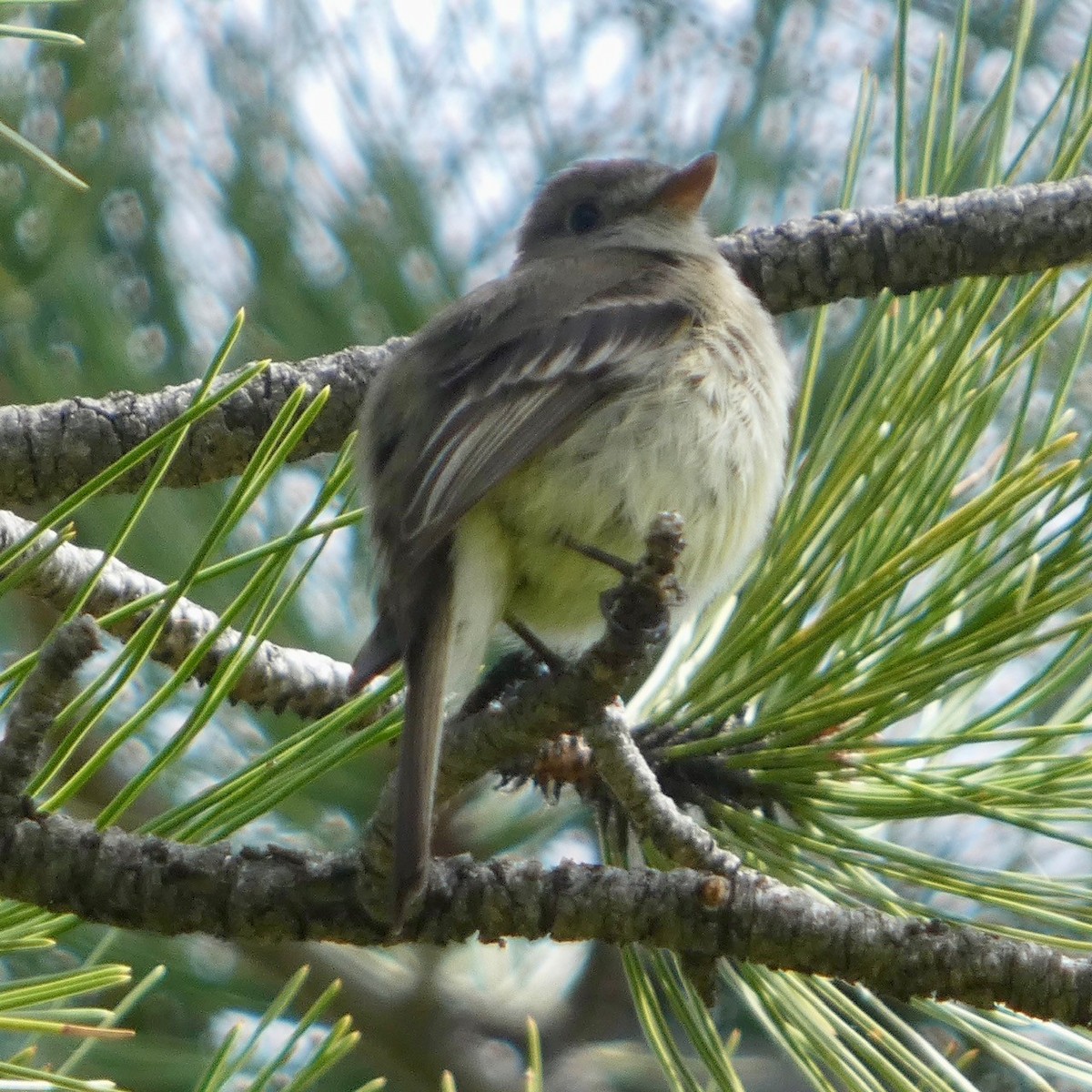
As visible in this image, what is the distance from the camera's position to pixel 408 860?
1.08m

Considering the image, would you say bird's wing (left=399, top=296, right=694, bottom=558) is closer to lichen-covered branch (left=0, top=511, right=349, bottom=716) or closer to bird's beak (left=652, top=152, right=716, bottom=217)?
lichen-covered branch (left=0, top=511, right=349, bottom=716)

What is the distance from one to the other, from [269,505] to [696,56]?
3.42 feet

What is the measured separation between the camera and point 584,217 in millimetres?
2520

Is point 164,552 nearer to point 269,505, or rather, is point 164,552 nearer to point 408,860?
point 269,505

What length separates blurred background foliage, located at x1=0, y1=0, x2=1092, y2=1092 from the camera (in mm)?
2098

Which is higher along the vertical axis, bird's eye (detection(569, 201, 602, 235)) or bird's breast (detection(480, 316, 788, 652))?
bird's eye (detection(569, 201, 602, 235))

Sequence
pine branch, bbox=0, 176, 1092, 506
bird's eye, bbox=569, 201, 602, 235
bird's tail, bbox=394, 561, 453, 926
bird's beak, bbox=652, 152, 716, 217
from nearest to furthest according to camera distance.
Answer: bird's tail, bbox=394, 561, 453, 926, pine branch, bbox=0, 176, 1092, 506, bird's beak, bbox=652, 152, 716, 217, bird's eye, bbox=569, 201, 602, 235

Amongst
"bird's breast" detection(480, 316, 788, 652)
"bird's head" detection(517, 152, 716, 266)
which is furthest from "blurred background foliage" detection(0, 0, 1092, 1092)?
"bird's breast" detection(480, 316, 788, 652)

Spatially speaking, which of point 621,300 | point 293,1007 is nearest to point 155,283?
point 621,300

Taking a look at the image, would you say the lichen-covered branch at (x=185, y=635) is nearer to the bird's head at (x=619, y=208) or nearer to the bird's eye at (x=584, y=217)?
the bird's head at (x=619, y=208)

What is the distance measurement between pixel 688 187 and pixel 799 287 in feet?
2.05

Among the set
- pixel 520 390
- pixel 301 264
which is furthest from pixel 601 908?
pixel 301 264

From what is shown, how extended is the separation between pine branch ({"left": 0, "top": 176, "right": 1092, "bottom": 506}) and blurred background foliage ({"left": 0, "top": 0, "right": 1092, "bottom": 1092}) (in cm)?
52

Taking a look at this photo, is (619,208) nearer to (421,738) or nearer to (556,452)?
(556,452)
